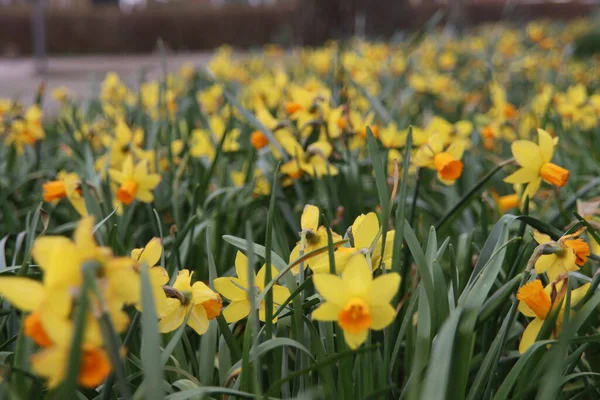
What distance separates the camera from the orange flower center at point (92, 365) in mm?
572

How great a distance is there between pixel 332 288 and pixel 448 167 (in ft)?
2.32

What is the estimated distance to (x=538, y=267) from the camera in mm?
979

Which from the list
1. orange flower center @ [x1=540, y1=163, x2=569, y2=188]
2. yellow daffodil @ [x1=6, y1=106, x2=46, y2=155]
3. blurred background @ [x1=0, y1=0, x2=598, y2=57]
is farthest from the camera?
blurred background @ [x1=0, y1=0, x2=598, y2=57]

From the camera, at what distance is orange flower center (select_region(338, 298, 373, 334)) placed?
2.48ft

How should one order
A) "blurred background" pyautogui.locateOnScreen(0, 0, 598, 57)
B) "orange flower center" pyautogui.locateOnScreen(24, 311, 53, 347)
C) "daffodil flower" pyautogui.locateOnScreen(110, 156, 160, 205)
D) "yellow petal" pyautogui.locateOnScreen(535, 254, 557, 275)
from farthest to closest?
1. "blurred background" pyautogui.locateOnScreen(0, 0, 598, 57)
2. "daffodil flower" pyautogui.locateOnScreen(110, 156, 160, 205)
3. "yellow petal" pyautogui.locateOnScreen(535, 254, 557, 275)
4. "orange flower center" pyautogui.locateOnScreen(24, 311, 53, 347)

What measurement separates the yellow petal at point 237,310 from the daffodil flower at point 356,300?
0.74ft

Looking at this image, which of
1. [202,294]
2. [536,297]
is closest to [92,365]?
[202,294]

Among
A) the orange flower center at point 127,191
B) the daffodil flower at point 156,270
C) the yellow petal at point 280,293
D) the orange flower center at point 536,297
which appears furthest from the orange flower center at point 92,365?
the orange flower center at point 127,191

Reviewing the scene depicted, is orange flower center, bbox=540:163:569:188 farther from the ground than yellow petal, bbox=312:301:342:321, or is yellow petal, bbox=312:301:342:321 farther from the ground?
orange flower center, bbox=540:163:569:188

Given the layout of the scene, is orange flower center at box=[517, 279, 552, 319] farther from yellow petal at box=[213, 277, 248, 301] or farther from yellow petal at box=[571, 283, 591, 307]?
yellow petal at box=[213, 277, 248, 301]

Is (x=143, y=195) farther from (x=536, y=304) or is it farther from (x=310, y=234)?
(x=536, y=304)

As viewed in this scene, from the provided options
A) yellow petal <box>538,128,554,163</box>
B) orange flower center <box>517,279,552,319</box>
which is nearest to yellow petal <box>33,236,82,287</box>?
orange flower center <box>517,279,552,319</box>

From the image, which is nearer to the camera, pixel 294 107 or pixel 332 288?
pixel 332 288

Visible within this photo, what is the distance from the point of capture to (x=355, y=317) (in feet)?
2.50
